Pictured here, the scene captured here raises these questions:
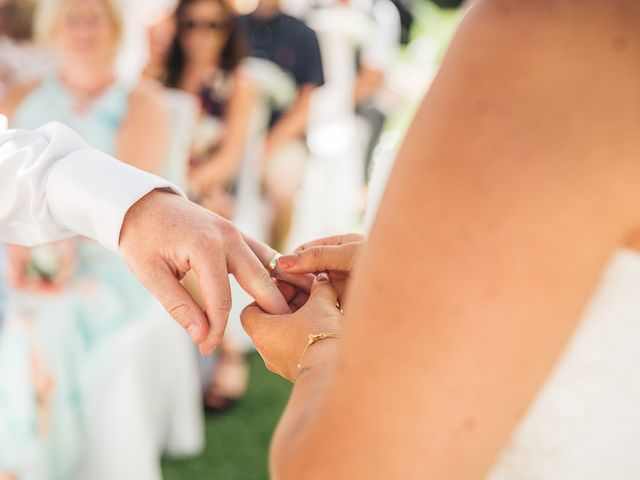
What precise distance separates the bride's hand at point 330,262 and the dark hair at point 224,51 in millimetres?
2884

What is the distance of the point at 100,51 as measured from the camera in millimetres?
2883

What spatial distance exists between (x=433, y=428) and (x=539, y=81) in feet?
0.91

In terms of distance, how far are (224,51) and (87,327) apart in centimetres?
180

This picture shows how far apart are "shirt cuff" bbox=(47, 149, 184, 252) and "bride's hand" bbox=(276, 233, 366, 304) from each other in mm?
216

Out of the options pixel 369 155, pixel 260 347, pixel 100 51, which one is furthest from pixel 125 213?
pixel 369 155

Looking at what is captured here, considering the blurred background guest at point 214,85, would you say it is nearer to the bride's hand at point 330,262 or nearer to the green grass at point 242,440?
the green grass at point 242,440

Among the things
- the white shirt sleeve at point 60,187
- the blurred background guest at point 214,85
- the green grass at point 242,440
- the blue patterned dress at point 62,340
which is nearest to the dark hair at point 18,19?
the blue patterned dress at point 62,340

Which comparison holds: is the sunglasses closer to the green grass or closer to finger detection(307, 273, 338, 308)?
the green grass

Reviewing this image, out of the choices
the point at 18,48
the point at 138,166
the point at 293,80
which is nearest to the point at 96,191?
the point at 138,166

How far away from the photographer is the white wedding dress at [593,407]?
0.66 meters

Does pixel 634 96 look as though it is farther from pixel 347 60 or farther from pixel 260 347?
pixel 347 60

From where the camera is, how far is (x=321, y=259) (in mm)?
1120

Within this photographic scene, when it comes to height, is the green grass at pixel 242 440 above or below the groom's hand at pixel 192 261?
below

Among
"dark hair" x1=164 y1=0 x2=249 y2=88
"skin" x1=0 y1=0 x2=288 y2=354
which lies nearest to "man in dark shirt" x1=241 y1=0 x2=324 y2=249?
"dark hair" x1=164 y1=0 x2=249 y2=88
